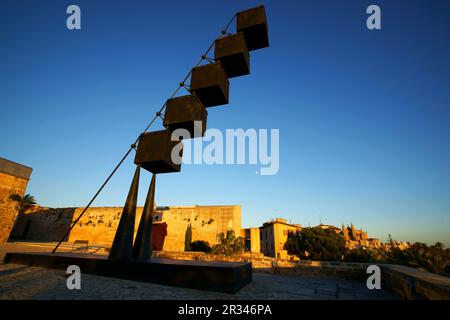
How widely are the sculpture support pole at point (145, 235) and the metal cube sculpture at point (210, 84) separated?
328cm

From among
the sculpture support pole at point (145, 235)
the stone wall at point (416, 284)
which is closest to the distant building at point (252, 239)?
the stone wall at point (416, 284)

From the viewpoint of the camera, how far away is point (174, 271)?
464 centimetres

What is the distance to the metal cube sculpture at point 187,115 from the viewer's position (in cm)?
614

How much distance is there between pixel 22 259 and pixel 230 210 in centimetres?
1738

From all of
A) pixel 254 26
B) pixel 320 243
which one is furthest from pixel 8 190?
pixel 320 243

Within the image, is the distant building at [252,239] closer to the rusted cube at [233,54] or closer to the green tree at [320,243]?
the green tree at [320,243]

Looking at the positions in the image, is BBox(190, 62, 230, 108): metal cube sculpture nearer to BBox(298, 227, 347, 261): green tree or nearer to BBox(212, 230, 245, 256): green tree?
BBox(212, 230, 245, 256): green tree

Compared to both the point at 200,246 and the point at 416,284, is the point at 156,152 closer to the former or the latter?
the point at 416,284

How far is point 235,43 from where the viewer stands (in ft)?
21.7

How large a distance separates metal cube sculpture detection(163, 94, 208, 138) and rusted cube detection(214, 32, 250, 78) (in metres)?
1.69

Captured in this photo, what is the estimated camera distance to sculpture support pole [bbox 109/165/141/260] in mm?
5492

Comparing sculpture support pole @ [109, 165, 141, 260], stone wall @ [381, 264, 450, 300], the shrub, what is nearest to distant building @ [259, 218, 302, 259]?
the shrub

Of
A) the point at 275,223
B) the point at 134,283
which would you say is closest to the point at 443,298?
the point at 134,283

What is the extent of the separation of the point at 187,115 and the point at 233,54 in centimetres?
251
